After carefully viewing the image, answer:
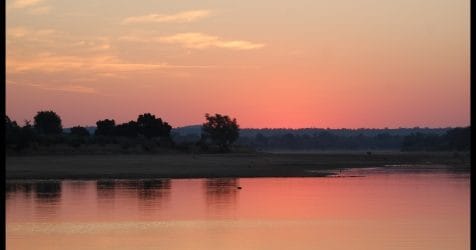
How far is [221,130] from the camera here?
10788 cm

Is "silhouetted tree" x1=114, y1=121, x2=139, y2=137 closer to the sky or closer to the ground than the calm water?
closer to the sky

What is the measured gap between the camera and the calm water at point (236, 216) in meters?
19.7

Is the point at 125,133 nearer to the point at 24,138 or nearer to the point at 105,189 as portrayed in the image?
the point at 24,138

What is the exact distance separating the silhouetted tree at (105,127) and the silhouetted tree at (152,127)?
11.9ft

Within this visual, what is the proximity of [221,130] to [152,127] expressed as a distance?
1124cm

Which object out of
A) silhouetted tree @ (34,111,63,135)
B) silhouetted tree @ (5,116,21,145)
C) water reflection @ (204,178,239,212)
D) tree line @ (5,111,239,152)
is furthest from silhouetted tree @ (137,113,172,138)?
water reflection @ (204,178,239,212)

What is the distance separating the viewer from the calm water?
19.7 m

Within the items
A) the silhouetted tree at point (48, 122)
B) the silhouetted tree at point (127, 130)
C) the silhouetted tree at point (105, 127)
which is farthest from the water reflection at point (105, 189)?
the silhouetted tree at point (48, 122)

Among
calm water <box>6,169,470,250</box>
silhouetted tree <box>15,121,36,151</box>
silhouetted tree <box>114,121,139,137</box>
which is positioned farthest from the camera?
silhouetted tree <box>114,121,139,137</box>

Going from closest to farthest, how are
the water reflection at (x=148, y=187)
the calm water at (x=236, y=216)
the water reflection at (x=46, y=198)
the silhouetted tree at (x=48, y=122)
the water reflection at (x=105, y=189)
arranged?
the calm water at (x=236, y=216) < the water reflection at (x=46, y=198) < the water reflection at (x=105, y=189) < the water reflection at (x=148, y=187) < the silhouetted tree at (x=48, y=122)

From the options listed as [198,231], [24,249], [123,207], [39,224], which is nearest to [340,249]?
[198,231]

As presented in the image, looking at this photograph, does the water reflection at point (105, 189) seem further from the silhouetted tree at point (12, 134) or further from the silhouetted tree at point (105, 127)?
the silhouetted tree at point (105, 127)

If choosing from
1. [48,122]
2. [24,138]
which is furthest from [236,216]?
[48,122]

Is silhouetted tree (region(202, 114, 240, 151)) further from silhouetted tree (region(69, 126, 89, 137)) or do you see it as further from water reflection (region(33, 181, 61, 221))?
water reflection (region(33, 181, 61, 221))
